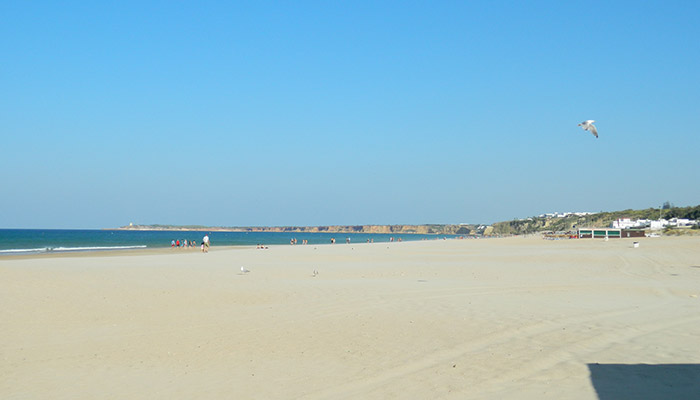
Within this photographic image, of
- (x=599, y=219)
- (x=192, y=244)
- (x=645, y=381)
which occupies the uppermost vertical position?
(x=599, y=219)

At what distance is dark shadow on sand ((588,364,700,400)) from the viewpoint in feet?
19.9

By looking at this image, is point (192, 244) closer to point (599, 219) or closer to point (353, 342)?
point (353, 342)

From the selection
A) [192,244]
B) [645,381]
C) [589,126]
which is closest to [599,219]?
[192,244]

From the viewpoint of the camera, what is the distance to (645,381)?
655 cm

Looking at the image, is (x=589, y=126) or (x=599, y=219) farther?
(x=599, y=219)

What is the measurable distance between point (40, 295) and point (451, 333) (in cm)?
1124

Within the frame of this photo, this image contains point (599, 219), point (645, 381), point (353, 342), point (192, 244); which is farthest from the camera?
point (599, 219)

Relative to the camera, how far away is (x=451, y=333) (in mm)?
9602

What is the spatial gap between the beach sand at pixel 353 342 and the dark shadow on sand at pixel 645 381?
0.02m

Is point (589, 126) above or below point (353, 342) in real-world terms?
above

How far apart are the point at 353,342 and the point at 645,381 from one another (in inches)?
164

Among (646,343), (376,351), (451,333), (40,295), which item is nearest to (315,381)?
(376,351)

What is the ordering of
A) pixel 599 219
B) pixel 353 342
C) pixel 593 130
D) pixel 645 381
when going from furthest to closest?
pixel 599 219 < pixel 593 130 < pixel 353 342 < pixel 645 381

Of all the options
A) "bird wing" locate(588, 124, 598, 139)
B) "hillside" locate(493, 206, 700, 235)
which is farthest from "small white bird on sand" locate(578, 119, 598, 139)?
"hillside" locate(493, 206, 700, 235)
